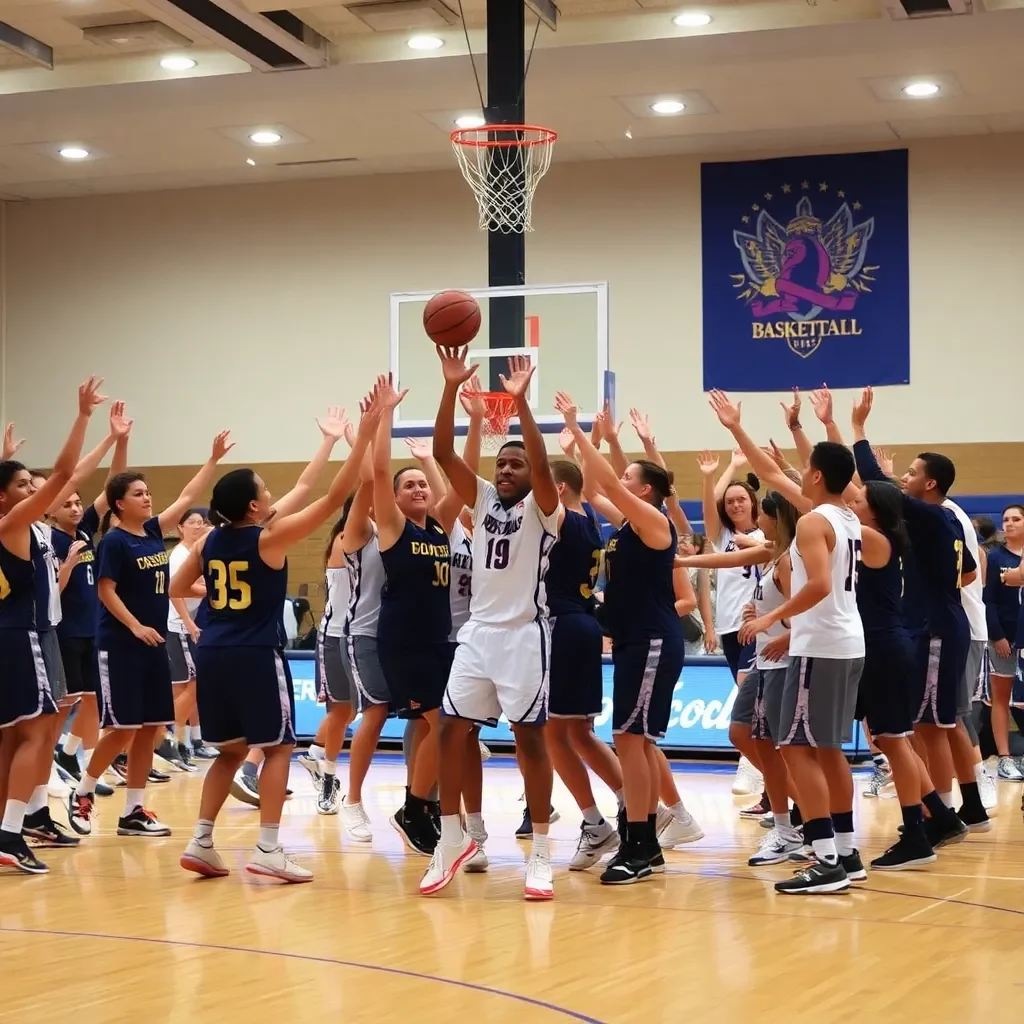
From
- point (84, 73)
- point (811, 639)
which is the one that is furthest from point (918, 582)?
point (84, 73)

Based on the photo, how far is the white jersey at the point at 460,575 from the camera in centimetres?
786

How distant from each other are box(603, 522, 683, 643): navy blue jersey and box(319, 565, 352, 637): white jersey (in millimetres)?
2764

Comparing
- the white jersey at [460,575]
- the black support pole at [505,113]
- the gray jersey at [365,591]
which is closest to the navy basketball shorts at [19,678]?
the gray jersey at [365,591]

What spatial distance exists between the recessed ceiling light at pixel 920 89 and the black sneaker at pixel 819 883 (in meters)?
10.1

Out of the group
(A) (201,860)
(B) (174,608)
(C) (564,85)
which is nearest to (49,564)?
(A) (201,860)

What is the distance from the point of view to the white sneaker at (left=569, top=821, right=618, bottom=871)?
23.7 ft

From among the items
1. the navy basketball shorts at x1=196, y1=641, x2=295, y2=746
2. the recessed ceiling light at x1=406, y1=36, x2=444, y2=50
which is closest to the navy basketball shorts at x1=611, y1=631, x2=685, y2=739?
the navy basketball shorts at x1=196, y1=641, x2=295, y2=746

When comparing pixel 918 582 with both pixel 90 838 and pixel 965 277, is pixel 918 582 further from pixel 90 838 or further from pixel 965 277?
pixel 965 277

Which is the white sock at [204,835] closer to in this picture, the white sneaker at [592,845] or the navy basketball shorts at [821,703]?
the white sneaker at [592,845]

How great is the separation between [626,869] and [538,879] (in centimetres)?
55

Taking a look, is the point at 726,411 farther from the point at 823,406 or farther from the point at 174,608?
the point at 174,608

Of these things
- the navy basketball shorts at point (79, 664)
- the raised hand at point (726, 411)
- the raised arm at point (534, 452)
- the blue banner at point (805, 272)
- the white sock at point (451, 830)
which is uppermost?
the blue banner at point (805, 272)

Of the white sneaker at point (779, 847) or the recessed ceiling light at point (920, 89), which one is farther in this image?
the recessed ceiling light at point (920, 89)

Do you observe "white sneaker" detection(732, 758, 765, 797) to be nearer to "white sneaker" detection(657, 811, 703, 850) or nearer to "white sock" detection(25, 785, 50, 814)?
"white sneaker" detection(657, 811, 703, 850)
